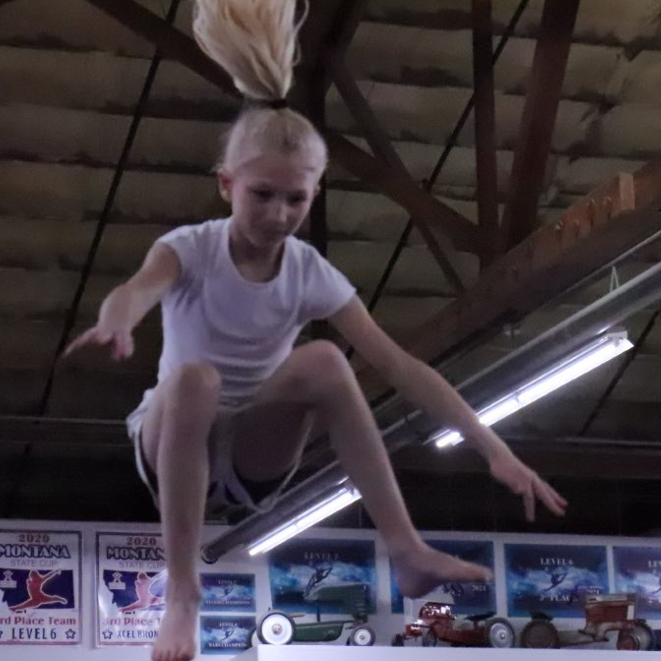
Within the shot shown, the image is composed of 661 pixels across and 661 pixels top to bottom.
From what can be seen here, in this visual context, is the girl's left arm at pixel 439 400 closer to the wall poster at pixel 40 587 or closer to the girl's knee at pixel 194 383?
the girl's knee at pixel 194 383

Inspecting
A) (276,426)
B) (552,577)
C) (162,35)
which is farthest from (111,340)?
(552,577)

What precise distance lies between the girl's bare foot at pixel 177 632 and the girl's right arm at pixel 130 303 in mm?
551

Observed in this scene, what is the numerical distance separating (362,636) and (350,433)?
6.02 meters

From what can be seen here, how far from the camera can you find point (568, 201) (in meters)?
7.22

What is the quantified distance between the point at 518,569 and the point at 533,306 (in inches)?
175

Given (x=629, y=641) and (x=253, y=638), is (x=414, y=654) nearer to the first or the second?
(x=253, y=638)

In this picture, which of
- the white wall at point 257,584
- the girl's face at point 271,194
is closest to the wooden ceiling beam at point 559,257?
the girl's face at point 271,194

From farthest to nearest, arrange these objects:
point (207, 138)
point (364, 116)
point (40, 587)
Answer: point (40, 587), point (207, 138), point (364, 116)

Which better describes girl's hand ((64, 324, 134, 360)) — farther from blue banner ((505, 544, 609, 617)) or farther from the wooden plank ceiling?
blue banner ((505, 544, 609, 617))

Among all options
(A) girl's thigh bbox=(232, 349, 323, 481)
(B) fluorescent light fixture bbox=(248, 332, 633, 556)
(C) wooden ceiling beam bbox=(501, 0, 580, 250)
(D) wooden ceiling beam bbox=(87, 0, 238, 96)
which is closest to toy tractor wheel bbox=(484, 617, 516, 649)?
(B) fluorescent light fixture bbox=(248, 332, 633, 556)

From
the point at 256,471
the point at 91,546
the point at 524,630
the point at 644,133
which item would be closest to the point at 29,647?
the point at 91,546

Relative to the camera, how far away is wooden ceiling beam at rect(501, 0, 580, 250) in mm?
4625

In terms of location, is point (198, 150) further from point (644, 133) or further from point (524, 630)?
point (524, 630)

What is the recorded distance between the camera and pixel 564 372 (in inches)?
210
